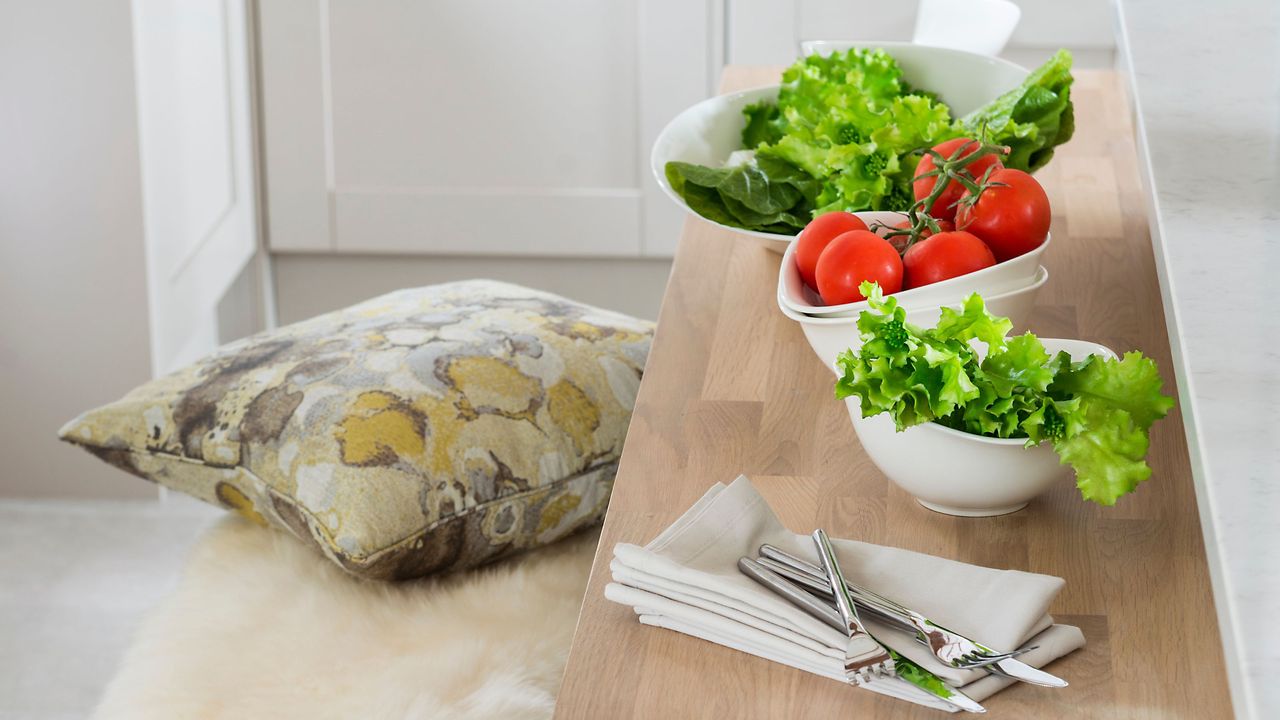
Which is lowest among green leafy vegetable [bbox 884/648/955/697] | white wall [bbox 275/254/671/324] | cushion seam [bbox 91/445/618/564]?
white wall [bbox 275/254/671/324]

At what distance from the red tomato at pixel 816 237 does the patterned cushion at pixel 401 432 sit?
0.43 m

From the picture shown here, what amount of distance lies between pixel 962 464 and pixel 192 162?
1.99 meters

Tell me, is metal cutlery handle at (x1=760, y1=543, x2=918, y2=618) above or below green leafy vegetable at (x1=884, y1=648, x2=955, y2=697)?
above

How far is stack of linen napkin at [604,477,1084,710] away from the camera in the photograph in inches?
28.7

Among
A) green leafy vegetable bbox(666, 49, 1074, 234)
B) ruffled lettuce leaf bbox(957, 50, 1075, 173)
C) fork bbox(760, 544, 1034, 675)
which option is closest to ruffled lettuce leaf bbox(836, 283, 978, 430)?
fork bbox(760, 544, 1034, 675)

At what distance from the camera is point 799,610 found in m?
0.75

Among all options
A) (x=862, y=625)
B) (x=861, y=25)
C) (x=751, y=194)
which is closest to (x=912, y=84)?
(x=751, y=194)

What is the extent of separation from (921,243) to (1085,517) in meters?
0.22

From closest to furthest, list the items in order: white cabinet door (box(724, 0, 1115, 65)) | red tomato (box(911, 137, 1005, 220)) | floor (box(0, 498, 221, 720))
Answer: red tomato (box(911, 137, 1005, 220)) < floor (box(0, 498, 221, 720)) < white cabinet door (box(724, 0, 1115, 65))

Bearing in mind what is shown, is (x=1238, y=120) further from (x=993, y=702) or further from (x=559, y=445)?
(x=559, y=445)

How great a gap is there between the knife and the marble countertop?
0.44 feet

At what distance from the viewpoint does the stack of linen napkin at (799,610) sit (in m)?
0.73

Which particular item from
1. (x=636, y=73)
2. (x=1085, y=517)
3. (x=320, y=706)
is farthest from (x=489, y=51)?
(x=1085, y=517)

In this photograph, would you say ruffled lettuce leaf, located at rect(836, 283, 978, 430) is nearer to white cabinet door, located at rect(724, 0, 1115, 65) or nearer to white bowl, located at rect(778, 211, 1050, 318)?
white bowl, located at rect(778, 211, 1050, 318)
